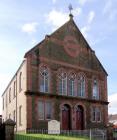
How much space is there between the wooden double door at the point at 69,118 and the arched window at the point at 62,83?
61.6 inches

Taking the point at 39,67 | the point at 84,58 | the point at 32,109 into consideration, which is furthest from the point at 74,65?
the point at 32,109

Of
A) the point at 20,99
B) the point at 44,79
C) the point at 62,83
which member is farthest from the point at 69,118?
the point at 20,99

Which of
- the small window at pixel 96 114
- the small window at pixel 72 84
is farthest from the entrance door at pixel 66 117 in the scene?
the small window at pixel 96 114

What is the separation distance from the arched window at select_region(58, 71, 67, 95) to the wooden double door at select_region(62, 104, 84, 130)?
156 cm

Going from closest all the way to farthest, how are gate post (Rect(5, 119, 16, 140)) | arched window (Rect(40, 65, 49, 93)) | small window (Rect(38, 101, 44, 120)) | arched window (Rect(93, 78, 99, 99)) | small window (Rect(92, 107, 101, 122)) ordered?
gate post (Rect(5, 119, 16, 140))
small window (Rect(38, 101, 44, 120))
arched window (Rect(40, 65, 49, 93))
small window (Rect(92, 107, 101, 122))
arched window (Rect(93, 78, 99, 99))

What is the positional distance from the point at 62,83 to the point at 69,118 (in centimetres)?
385

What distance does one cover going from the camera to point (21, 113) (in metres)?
35.6

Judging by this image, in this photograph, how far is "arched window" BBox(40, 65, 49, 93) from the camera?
35.5 m

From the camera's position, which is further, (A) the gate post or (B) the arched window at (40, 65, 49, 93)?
(B) the arched window at (40, 65, 49, 93)

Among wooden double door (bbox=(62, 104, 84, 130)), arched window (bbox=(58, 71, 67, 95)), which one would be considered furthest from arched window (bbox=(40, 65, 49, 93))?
wooden double door (bbox=(62, 104, 84, 130))

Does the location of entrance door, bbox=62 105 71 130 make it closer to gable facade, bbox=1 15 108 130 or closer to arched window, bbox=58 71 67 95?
gable facade, bbox=1 15 108 130

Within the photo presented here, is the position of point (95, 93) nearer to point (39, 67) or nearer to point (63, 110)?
point (63, 110)

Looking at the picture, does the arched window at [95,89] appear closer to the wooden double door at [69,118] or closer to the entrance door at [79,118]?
the entrance door at [79,118]

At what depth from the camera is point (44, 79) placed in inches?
1409
